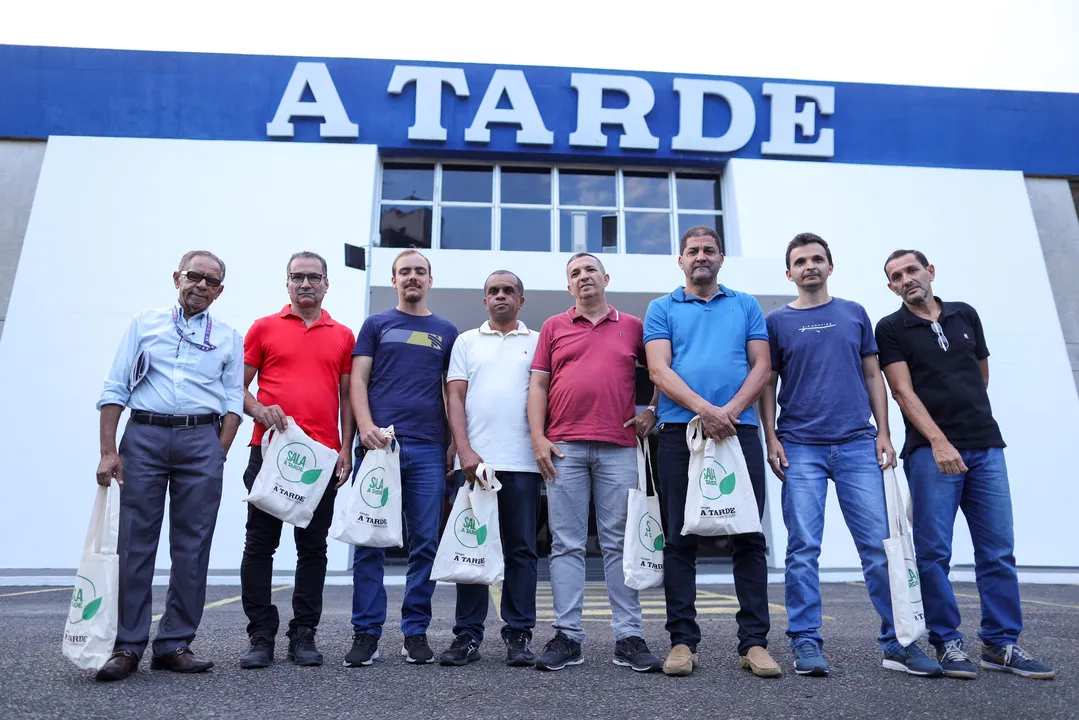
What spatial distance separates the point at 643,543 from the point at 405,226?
9182 millimetres

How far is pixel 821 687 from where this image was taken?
2.91 metres

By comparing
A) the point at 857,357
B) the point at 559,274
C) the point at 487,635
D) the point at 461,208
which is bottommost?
the point at 487,635

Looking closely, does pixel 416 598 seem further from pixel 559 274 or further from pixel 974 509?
pixel 559 274

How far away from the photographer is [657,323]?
3.60 metres

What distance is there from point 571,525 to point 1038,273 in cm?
1162

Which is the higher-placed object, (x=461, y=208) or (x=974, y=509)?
(x=461, y=208)

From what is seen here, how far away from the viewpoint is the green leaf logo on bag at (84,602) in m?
2.97

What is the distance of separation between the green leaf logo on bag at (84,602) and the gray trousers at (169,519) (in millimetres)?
187

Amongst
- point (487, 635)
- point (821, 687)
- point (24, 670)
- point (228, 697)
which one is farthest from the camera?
point (487, 635)

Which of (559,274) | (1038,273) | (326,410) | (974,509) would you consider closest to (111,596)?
(326,410)

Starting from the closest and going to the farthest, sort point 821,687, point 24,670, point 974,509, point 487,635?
point 821,687, point 24,670, point 974,509, point 487,635

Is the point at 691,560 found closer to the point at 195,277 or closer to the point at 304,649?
the point at 304,649

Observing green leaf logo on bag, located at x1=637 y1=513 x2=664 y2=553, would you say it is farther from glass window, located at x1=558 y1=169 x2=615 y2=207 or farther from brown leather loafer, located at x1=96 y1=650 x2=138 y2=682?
glass window, located at x1=558 y1=169 x2=615 y2=207

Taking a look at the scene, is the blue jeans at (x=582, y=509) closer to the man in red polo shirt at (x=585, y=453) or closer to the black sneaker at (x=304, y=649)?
the man in red polo shirt at (x=585, y=453)
